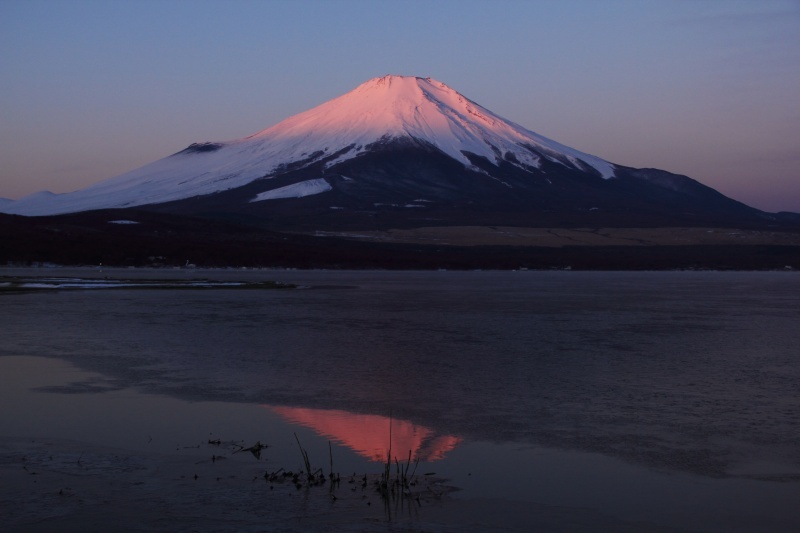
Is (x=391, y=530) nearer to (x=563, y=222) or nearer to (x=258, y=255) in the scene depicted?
(x=258, y=255)

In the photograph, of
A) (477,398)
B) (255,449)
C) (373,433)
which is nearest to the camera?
(255,449)

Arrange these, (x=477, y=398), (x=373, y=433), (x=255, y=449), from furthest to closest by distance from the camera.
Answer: (x=477, y=398) → (x=373, y=433) → (x=255, y=449)

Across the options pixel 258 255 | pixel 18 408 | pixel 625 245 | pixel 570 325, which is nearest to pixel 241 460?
pixel 18 408

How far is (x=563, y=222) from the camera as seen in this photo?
16600 cm

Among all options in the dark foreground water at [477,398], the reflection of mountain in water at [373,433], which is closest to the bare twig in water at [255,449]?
the dark foreground water at [477,398]

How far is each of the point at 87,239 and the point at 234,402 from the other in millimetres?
92333

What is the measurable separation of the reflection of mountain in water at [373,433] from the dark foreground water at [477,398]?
0.18 feet

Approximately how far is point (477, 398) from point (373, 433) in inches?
142

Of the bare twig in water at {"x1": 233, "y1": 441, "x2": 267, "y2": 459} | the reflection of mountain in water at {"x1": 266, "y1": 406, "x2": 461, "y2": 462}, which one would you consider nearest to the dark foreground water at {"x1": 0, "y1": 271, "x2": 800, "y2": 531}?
the reflection of mountain in water at {"x1": 266, "y1": 406, "x2": 461, "y2": 462}

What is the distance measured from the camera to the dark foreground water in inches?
440

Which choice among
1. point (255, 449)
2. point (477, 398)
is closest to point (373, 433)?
point (255, 449)

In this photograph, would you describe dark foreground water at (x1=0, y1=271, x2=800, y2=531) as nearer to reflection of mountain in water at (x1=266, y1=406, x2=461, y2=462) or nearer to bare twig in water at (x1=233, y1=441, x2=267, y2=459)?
reflection of mountain in water at (x1=266, y1=406, x2=461, y2=462)

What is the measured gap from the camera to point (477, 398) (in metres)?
16.8

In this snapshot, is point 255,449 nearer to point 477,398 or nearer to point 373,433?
point 373,433
